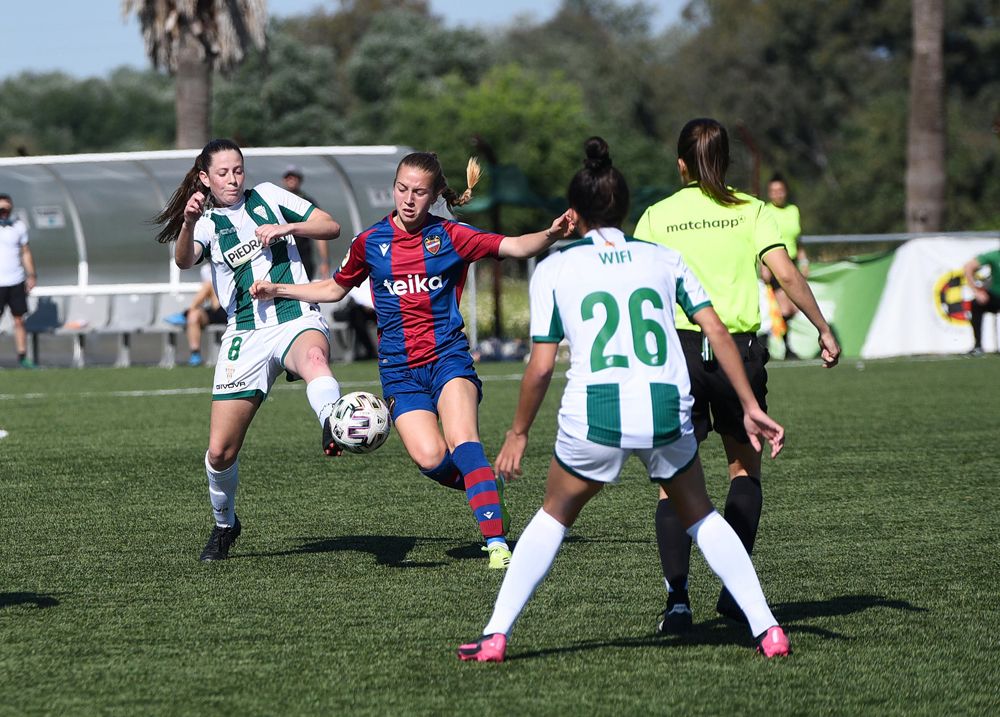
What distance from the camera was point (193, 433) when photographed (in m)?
12.4

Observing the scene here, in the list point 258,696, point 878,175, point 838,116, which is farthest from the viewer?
point 838,116

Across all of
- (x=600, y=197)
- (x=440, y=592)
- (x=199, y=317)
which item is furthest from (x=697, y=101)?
(x=600, y=197)

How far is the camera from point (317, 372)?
22.6ft

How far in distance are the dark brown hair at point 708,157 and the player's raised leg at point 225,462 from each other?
2.39m

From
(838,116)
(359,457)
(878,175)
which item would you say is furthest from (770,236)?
(838,116)

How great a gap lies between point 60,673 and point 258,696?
74 cm

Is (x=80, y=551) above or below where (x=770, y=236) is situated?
below

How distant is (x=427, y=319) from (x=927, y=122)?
2183 cm

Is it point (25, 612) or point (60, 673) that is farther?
point (25, 612)

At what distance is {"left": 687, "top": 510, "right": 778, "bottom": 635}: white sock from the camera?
477 cm

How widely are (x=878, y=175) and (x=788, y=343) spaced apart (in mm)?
35773

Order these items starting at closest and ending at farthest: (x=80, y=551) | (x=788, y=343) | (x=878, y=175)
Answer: (x=80, y=551)
(x=788, y=343)
(x=878, y=175)

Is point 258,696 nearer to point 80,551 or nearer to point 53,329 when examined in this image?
point 80,551

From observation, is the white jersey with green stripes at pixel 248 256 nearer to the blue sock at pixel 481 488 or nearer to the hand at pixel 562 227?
the blue sock at pixel 481 488
